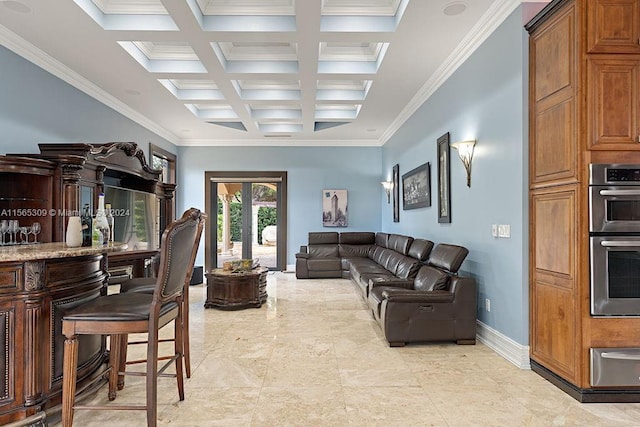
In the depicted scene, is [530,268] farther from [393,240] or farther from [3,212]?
[3,212]

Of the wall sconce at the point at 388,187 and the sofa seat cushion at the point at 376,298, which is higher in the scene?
the wall sconce at the point at 388,187

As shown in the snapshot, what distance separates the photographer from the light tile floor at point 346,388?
2148 mm

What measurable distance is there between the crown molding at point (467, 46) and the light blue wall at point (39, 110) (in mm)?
4474

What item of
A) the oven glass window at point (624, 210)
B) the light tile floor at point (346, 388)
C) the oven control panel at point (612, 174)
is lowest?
the light tile floor at point (346, 388)

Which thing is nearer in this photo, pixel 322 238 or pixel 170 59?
pixel 170 59

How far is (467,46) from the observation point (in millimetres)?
3699

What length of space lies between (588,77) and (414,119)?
137 inches

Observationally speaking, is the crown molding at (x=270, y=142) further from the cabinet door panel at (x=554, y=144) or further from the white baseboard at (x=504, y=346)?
the cabinet door panel at (x=554, y=144)

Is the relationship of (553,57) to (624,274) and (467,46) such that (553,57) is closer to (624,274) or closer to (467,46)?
(467,46)

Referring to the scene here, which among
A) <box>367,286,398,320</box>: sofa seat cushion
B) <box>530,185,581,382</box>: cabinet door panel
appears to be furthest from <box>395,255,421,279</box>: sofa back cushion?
<box>530,185,581,382</box>: cabinet door panel

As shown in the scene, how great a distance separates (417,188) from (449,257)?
82.4 inches

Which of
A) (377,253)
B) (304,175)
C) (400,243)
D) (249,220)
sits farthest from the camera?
(249,220)

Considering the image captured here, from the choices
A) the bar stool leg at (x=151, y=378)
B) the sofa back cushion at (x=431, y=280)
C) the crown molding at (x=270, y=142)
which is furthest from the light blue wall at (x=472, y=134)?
the bar stool leg at (x=151, y=378)

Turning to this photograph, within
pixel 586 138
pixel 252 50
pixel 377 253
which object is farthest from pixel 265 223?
pixel 586 138
